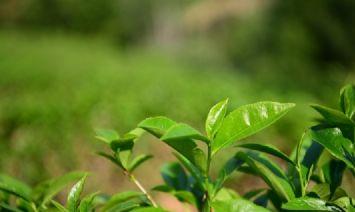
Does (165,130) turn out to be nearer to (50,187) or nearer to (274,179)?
(274,179)

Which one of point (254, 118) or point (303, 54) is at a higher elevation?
point (254, 118)

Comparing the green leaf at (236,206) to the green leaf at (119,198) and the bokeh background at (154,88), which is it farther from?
the bokeh background at (154,88)

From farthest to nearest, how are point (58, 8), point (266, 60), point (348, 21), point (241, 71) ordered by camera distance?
point (58, 8)
point (241, 71)
point (266, 60)
point (348, 21)

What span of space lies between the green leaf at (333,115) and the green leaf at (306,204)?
0.41 ft

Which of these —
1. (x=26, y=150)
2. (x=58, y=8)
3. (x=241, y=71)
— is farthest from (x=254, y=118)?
(x=58, y=8)

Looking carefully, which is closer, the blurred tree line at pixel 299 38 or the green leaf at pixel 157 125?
the green leaf at pixel 157 125

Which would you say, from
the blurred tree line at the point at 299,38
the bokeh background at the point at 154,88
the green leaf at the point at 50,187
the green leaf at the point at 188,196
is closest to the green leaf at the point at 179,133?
the green leaf at the point at 188,196

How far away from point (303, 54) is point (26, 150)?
223 inches

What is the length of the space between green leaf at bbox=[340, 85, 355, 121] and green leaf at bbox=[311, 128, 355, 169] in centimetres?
3

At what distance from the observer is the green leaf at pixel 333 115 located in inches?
29.0

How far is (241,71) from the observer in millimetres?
11523

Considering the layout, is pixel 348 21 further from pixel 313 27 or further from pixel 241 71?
pixel 241 71

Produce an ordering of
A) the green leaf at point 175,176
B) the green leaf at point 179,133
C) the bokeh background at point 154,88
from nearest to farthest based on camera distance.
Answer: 1. the green leaf at point 179,133
2. the green leaf at point 175,176
3. the bokeh background at point 154,88

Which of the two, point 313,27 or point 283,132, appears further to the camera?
point 313,27
